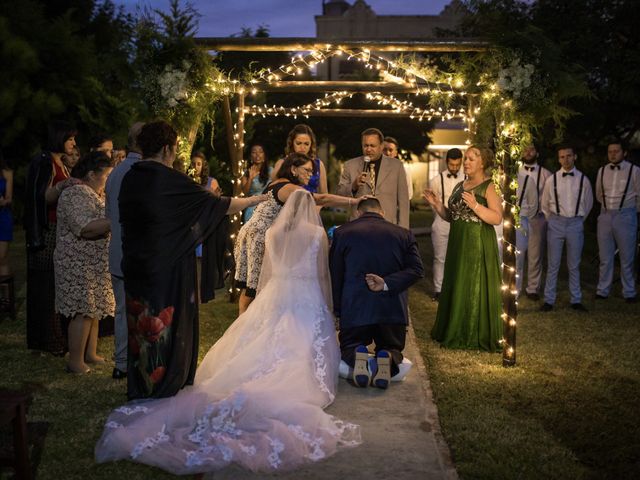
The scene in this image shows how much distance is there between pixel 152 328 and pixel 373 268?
1938 millimetres

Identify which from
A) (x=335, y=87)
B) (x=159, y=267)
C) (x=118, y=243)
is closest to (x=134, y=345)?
(x=159, y=267)

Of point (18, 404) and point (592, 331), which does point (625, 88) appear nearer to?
point (592, 331)

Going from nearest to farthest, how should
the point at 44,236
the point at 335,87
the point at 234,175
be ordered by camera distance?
the point at 44,236 → the point at 234,175 → the point at 335,87

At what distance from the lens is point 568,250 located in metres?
10.5

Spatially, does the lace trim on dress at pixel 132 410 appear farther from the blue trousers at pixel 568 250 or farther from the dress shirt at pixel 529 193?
the dress shirt at pixel 529 193

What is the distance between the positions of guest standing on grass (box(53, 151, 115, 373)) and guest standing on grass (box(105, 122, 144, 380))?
26 cm

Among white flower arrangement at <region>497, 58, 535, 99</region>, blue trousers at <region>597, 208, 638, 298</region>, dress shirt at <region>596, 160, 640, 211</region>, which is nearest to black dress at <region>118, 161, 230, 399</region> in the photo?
white flower arrangement at <region>497, 58, 535, 99</region>

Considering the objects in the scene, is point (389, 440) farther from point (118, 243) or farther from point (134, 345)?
point (118, 243)

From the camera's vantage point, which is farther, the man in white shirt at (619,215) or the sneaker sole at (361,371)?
the man in white shirt at (619,215)

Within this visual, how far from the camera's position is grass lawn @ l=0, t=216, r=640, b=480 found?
475 centimetres

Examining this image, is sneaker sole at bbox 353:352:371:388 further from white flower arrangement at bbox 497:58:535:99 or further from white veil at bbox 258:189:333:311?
white flower arrangement at bbox 497:58:535:99

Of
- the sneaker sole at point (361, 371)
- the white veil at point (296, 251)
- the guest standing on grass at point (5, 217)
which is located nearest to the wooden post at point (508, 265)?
the sneaker sole at point (361, 371)

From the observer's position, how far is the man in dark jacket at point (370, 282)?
6.29m

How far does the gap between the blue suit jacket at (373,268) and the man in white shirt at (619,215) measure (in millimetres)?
5662
